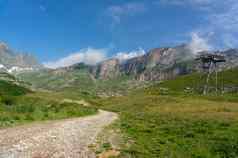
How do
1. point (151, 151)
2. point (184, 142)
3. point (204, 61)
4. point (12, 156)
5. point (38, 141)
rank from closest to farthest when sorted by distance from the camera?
point (12, 156), point (151, 151), point (38, 141), point (184, 142), point (204, 61)

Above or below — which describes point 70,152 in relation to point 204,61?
below

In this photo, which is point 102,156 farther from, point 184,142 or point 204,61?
point 204,61

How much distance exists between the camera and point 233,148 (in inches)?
777

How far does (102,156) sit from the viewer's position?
19.0m

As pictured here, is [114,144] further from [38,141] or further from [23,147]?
[23,147]

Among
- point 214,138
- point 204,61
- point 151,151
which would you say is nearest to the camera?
point 151,151

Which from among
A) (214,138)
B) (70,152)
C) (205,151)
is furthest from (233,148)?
(70,152)

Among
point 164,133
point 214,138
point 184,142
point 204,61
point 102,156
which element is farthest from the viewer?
point 204,61

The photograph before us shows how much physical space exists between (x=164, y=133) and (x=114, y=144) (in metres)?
8.45

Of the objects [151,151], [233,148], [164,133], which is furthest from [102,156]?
[164,133]

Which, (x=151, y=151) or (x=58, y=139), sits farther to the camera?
(x=58, y=139)

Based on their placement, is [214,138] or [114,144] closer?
[114,144]

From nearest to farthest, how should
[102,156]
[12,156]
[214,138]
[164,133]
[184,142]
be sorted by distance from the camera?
[12,156]
[102,156]
[184,142]
[214,138]
[164,133]

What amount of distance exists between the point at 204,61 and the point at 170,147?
455 feet
